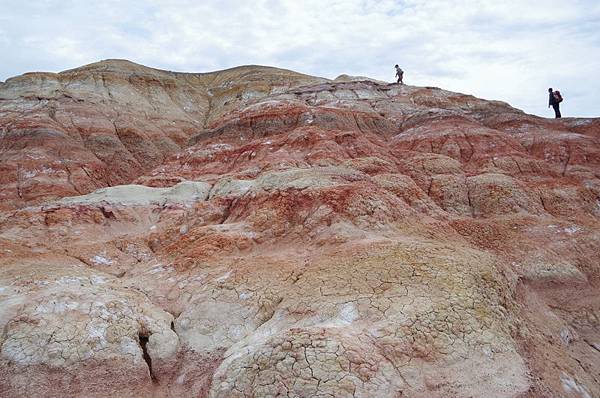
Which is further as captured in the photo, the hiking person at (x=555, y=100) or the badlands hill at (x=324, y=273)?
the hiking person at (x=555, y=100)

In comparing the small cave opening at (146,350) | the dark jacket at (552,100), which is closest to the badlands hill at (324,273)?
the small cave opening at (146,350)

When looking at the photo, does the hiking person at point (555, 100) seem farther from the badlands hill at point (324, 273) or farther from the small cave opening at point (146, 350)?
the small cave opening at point (146, 350)

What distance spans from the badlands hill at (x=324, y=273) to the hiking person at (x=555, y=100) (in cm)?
226

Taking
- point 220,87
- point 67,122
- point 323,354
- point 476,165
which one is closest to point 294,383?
point 323,354

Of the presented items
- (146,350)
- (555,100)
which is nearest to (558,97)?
(555,100)

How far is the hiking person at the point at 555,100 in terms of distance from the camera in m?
26.0

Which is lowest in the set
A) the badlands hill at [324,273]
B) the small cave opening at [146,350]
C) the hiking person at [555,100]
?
the small cave opening at [146,350]

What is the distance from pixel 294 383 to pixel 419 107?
2766 cm

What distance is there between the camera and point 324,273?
979 cm

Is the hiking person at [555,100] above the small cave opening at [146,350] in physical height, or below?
above

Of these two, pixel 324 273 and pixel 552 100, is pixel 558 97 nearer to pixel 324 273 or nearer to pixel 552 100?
pixel 552 100

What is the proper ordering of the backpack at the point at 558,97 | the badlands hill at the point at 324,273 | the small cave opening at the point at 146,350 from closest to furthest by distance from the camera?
the badlands hill at the point at 324,273
the small cave opening at the point at 146,350
the backpack at the point at 558,97

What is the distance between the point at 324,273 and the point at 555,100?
2384 cm

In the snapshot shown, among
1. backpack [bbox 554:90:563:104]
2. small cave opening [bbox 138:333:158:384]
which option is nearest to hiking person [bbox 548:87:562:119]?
backpack [bbox 554:90:563:104]
